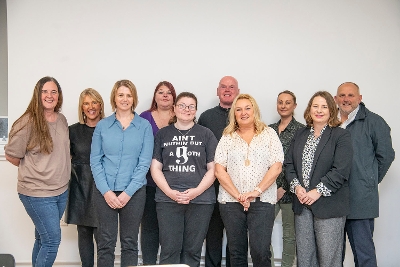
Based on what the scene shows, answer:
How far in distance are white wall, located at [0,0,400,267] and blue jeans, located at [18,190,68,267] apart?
3.32 ft

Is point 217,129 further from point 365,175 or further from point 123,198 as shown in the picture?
point 365,175

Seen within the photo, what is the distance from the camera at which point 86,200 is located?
326cm

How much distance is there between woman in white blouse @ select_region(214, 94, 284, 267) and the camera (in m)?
2.92

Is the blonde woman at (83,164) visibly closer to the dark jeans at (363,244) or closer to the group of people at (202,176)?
the group of people at (202,176)

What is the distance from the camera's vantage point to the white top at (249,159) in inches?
115

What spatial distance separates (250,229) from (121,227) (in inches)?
36.0

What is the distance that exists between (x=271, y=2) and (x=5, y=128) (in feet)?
9.25

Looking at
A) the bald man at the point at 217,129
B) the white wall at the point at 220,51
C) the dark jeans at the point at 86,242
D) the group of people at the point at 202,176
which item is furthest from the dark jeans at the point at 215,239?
the white wall at the point at 220,51

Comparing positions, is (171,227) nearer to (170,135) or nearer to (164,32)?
(170,135)

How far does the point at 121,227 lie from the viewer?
296 centimetres

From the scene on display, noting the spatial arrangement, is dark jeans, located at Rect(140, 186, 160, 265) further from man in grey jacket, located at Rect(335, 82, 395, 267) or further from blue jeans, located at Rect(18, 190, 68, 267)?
man in grey jacket, located at Rect(335, 82, 395, 267)

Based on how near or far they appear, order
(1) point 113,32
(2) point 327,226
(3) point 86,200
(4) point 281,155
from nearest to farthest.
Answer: (2) point 327,226, (4) point 281,155, (3) point 86,200, (1) point 113,32

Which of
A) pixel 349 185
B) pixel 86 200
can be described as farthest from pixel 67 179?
pixel 349 185

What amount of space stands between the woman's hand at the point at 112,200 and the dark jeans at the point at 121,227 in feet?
0.13
